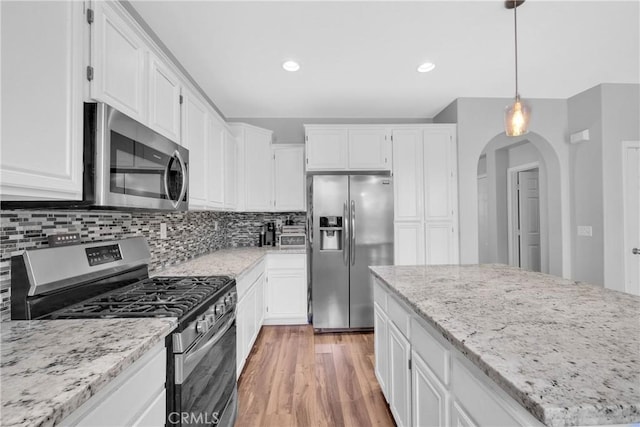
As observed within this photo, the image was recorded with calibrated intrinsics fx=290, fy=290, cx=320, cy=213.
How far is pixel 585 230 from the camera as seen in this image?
3314 millimetres

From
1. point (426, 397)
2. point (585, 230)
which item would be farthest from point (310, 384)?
point (585, 230)

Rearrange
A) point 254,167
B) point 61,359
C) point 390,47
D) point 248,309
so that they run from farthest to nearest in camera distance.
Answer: point 254,167
point 248,309
point 390,47
point 61,359

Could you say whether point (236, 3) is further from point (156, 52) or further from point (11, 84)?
point (11, 84)

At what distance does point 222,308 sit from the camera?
1591 mm

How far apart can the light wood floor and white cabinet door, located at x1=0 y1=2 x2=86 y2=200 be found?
1694 mm

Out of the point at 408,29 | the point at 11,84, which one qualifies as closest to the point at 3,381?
the point at 11,84

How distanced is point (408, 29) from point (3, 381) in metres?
2.63

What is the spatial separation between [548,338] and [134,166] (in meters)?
1.75

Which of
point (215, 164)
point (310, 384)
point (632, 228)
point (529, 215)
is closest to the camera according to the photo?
point (310, 384)

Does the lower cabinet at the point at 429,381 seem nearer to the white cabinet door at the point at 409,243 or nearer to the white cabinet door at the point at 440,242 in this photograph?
the white cabinet door at the point at 409,243

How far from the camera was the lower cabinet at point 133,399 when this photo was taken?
28.2 inches

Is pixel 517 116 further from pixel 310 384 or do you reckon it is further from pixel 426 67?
pixel 310 384

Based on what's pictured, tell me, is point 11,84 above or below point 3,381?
above

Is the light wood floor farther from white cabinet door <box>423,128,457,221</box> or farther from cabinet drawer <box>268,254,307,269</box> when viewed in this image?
white cabinet door <box>423,128,457,221</box>
